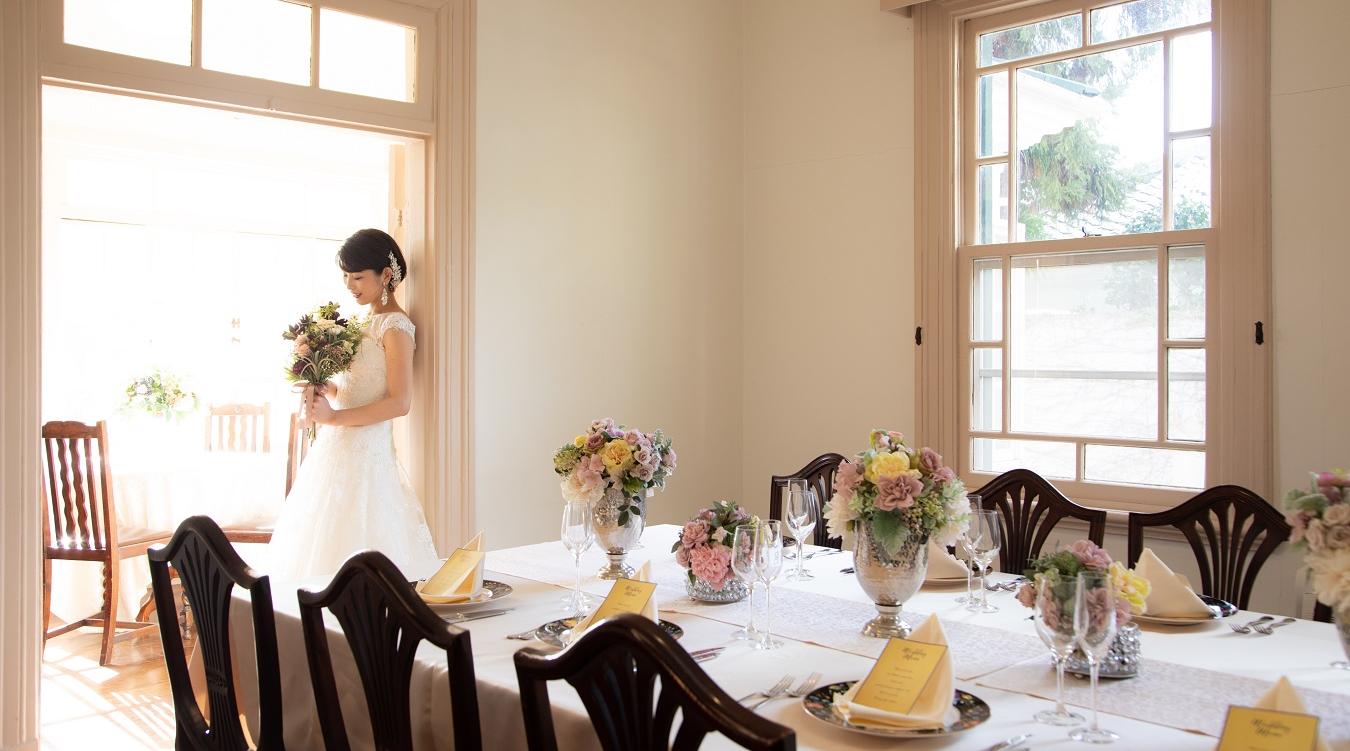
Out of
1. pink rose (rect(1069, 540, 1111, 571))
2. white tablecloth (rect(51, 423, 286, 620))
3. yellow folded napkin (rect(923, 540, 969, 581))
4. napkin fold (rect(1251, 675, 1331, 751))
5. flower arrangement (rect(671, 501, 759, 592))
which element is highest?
pink rose (rect(1069, 540, 1111, 571))

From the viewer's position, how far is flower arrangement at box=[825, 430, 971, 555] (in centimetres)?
191

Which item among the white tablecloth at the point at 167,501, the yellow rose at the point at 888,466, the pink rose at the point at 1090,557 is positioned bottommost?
the white tablecloth at the point at 167,501

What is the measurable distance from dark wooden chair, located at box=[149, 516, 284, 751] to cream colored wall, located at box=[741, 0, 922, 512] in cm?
306

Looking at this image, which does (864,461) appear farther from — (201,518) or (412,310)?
(412,310)

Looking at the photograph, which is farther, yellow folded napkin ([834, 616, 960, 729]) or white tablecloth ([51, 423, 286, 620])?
white tablecloth ([51, 423, 286, 620])

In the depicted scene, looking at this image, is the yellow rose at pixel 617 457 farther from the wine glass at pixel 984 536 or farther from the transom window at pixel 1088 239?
the transom window at pixel 1088 239

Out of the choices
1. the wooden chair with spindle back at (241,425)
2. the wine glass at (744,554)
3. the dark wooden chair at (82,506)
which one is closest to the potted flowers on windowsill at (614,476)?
the wine glass at (744,554)

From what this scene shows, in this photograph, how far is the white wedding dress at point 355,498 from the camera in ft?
12.0

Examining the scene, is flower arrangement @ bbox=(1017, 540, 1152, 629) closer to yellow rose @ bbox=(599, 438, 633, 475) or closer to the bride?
yellow rose @ bbox=(599, 438, 633, 475)

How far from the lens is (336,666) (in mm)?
2004

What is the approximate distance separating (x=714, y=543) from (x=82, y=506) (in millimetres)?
3440

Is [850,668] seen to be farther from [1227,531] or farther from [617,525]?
[1227,531]

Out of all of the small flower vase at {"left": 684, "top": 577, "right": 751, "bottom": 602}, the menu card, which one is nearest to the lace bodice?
the small flower vase at {"left": 684, "top": 577, "right": 751, "bottom": 602}

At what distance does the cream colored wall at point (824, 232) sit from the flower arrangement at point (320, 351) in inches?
79.9
